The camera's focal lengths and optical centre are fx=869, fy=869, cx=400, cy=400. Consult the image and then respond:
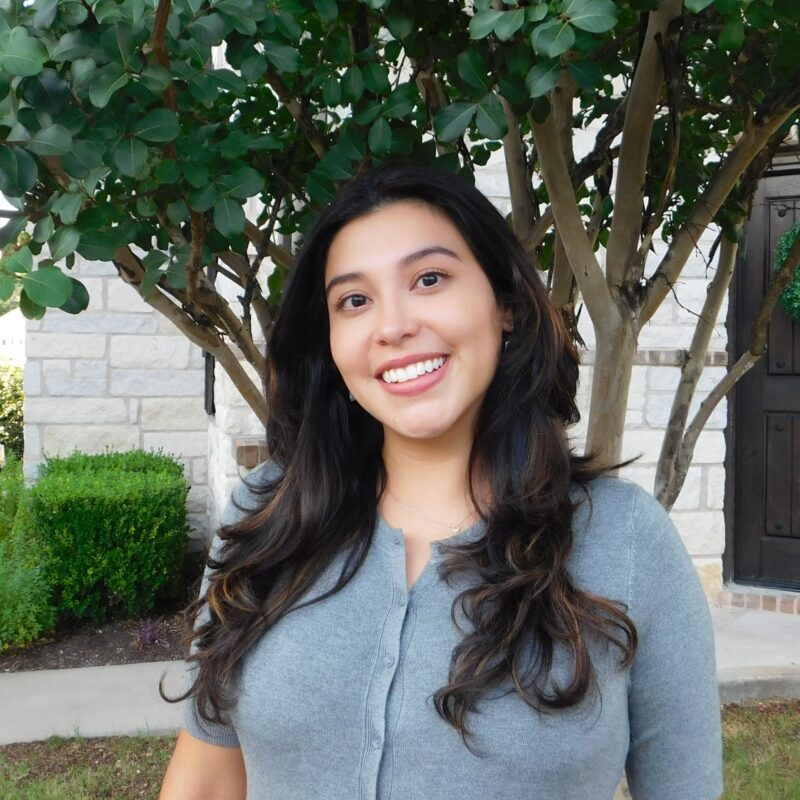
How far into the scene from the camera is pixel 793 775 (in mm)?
3180

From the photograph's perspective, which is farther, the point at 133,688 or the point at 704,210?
the point at 133,688

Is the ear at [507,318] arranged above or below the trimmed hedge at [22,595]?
above

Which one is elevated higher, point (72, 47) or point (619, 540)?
point (72, 47)

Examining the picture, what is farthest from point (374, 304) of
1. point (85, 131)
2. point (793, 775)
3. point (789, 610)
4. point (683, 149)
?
point (789, 610)

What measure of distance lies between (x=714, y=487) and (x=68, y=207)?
4152mm

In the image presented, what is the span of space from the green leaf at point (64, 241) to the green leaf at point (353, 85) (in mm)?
506

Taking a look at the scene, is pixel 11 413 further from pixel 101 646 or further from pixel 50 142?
pixel 50 142

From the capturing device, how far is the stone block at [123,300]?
5.38 m

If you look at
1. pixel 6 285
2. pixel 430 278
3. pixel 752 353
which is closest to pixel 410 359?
pixel 430 278

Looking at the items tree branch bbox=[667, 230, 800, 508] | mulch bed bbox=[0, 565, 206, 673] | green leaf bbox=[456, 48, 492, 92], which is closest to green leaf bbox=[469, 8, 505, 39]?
green leaf bbox=[456, 48, 492, 92]

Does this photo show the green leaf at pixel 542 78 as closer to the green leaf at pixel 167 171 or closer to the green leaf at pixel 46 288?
the green leaf at pixel 167 171

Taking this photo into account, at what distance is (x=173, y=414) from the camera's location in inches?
220

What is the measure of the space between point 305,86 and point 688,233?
853 mm

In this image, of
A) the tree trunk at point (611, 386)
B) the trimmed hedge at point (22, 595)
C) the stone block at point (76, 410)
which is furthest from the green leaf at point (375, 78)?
the stone block at point (76, 410)
